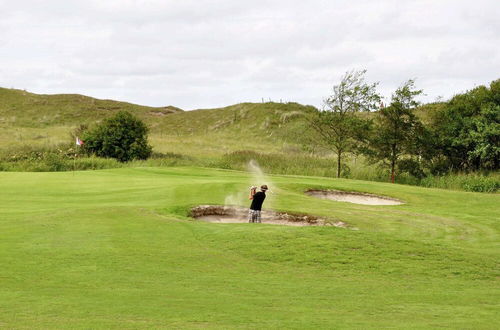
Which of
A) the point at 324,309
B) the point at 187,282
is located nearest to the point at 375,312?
the point at 324,309

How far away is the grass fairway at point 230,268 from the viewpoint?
351 inches

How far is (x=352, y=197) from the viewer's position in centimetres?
2884

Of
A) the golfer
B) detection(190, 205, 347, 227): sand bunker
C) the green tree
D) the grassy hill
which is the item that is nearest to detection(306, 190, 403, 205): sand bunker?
detection(190, 205, 347, 227): sand bunker

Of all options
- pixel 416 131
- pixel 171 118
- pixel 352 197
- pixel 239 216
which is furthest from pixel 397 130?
pixel 171 118

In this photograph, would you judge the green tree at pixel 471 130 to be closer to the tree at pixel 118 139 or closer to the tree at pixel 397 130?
the tree at pixel 397 130

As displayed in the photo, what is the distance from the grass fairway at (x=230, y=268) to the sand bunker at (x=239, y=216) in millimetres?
566

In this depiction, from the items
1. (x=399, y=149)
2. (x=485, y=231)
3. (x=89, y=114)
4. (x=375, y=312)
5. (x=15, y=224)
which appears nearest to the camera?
(x=375, y=312)

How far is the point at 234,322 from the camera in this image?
8.44 m

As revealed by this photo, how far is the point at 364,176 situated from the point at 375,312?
36.1m

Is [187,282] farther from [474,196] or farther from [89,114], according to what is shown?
[89,114]

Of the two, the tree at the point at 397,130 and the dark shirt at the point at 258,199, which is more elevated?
the tree at the point at 397,130

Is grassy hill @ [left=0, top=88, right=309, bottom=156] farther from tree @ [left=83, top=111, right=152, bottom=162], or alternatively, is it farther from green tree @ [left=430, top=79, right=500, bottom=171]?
green tree @ [left=430, top=79, right=500, bottom=171]

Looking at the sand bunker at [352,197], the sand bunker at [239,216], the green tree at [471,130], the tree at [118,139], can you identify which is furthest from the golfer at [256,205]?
the tree at [118,139]

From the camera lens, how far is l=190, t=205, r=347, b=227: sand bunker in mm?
20953
